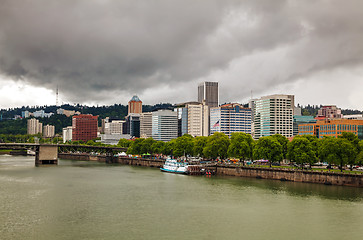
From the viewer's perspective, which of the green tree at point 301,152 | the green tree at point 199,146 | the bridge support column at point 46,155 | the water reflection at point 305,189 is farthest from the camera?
the bridge support column at point 46,155

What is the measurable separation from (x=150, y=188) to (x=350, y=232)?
43884mm

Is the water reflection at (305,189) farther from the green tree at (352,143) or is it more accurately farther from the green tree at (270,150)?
the green tree at (352,143)

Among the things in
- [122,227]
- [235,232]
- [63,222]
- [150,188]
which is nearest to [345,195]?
[235,232]

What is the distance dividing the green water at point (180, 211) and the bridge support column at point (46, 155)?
231 ft

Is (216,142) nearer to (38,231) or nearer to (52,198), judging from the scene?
(52,198)

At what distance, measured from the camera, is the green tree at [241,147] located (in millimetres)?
111688

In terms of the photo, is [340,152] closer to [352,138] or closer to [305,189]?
[352,138]

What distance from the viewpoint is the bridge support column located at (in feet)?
500

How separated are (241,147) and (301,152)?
2358 centimetres

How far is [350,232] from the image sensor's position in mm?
45781

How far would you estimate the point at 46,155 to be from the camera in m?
154

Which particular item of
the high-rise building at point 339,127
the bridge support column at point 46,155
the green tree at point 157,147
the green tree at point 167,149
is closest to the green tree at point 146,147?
the green tree at point 157,147

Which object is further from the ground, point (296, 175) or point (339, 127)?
point (339, 127)

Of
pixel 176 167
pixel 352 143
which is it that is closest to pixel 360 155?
pixel 352 143
